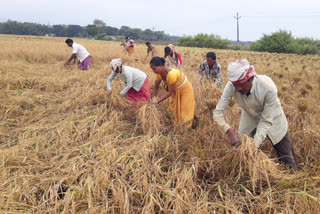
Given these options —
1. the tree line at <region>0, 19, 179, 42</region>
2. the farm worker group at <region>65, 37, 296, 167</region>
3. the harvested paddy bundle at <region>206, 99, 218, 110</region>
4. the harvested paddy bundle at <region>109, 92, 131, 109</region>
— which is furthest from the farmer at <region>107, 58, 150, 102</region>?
the tree line at <region>0, 19, 179, 42</region>

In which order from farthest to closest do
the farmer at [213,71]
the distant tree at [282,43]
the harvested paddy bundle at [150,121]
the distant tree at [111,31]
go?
1. the distant tree at [111,31]
2. the distant tree at [282,43]
3. the farmer at [213,71]
4. the harvested paddy bundle at [150,121]

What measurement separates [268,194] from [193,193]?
58cm

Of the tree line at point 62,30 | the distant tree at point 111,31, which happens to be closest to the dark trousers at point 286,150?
the tree line at point 62,30

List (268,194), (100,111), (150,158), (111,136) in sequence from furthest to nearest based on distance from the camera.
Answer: (100,111)
(111,136)
(150,158)
(268,194)

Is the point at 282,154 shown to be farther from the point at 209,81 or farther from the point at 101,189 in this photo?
the point at 209,81

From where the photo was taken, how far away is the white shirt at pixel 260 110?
5.09 feet

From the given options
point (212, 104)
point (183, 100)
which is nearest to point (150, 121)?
point (183, 100)

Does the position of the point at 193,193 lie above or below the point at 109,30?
below

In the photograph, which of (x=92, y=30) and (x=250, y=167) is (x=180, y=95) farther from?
(x=92, y=30)

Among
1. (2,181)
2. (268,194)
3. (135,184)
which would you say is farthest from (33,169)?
(268,194)

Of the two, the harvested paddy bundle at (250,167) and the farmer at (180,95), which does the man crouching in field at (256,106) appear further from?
the farmer at (180,95)

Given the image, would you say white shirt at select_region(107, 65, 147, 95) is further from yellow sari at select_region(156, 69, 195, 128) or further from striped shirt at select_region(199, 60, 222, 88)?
striped shirt at select_region(199, 60, 222, 88)

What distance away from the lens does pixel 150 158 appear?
204 centimetres

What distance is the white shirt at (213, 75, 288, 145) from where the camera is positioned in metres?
1.55
